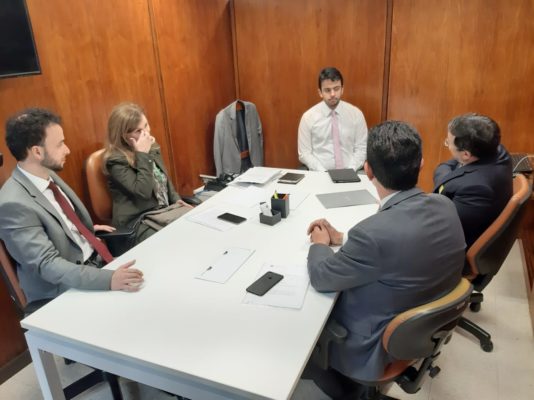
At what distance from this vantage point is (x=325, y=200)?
236cm

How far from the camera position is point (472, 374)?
209 cm

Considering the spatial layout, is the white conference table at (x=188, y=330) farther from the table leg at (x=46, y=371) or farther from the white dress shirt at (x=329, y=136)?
the white dress shirt at (x=329, y=136)

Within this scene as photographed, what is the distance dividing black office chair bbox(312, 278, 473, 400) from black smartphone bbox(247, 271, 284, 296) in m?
0.25

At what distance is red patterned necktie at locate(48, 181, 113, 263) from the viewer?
1939mm

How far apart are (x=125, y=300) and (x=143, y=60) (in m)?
2.05

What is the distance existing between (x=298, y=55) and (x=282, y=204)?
2202 millimetres

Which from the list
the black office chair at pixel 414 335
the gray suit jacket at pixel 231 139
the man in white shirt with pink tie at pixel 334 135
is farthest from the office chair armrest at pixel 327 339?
the gray suit jacket at pixel 231 139

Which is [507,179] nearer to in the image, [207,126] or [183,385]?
[183,385]

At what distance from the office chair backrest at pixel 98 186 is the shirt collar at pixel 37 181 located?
22.7 inches

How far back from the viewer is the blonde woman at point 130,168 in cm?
239

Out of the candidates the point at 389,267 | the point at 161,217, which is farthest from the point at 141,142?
the point at 389,267

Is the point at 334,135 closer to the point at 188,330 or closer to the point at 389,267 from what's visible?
the point at 389,267

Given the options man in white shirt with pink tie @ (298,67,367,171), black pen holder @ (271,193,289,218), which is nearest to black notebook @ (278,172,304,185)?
black pen holder @ (271,193,289,218)

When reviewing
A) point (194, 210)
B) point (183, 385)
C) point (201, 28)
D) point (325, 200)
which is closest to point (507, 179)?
point (325, 200)
